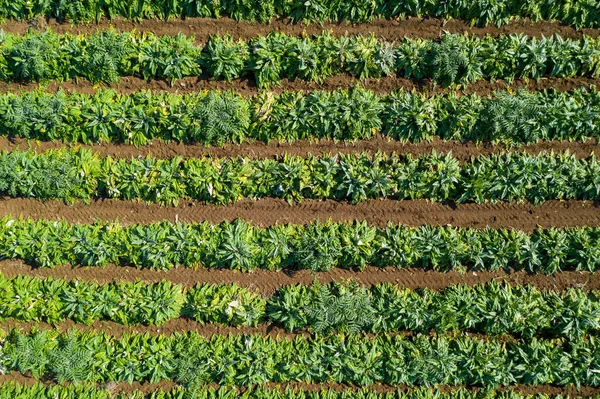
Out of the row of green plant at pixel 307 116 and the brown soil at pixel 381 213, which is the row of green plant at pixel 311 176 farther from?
the row of green plant at pixel 307 116

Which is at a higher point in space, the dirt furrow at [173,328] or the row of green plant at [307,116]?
the row of green plant at [307,116]

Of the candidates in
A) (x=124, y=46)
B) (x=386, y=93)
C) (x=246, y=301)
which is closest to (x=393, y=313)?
(x=246, y=301)

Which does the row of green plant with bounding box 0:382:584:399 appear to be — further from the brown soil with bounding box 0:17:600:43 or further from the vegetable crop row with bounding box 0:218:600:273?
the brown soil with bounding box 0:17:600:43

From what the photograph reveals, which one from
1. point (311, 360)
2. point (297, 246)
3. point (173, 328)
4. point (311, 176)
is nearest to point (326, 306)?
point (311, 360)

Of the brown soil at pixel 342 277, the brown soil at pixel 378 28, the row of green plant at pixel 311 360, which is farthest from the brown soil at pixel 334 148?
the row of green plant at pixel 311 360

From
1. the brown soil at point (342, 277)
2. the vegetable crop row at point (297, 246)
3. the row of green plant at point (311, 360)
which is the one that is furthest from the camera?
the brown soil at point (342, 277)

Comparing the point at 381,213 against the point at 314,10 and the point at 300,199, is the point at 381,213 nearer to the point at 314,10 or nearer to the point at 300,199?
the point at 300,199

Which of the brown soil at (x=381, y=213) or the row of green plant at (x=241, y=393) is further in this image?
the brown soil at (x=381, y=213)
